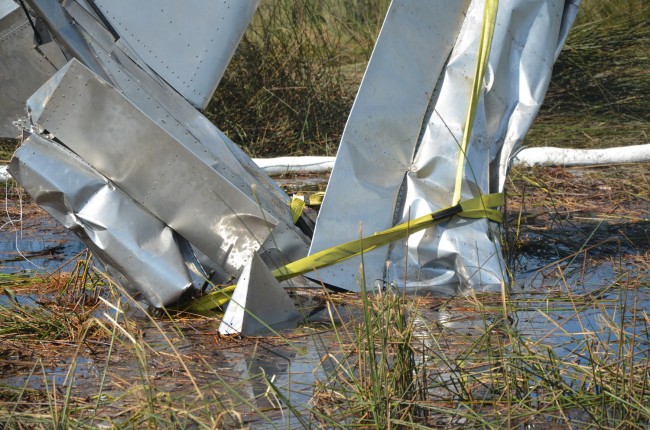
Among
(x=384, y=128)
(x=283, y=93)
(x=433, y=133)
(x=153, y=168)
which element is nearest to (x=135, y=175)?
(x=153, y=168)

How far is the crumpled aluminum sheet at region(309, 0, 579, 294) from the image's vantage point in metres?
4.48

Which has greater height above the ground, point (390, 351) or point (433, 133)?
point (433, 133)

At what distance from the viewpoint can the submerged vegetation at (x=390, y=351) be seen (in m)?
2.97

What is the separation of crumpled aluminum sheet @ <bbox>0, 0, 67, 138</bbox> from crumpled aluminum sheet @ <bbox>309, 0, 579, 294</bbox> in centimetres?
136

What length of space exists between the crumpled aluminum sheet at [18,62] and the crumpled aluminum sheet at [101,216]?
0.52 metres

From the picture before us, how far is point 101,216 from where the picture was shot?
408cm

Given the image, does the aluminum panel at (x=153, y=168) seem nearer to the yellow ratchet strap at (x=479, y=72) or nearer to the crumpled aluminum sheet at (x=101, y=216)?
the crumpled aluminum sheet at (x=101, y=216)

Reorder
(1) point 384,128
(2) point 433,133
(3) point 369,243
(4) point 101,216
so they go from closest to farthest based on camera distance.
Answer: (4) point 101,216 < (3) point 369,243 < (1) point 384,128 < (2) point 433,133

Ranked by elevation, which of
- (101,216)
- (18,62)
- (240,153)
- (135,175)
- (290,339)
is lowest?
(290,339)

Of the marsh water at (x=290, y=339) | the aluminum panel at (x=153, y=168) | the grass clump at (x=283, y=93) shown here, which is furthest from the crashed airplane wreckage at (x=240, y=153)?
the grass clump at (x=283, y=93)

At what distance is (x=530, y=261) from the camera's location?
5.25m

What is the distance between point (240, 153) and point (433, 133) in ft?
3.27

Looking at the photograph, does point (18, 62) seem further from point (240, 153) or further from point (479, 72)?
point (479, 72)

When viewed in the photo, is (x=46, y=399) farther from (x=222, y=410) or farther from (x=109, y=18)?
(x=109, y=18)
